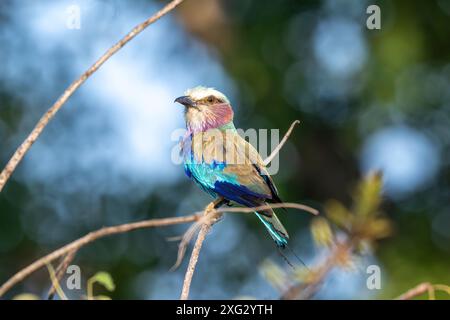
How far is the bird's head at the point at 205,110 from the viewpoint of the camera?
16.0ft

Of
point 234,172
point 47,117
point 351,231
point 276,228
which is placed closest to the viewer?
point 351,231

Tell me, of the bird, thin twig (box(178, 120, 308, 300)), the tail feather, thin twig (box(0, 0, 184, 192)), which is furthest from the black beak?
thin twig (box(0, 0, 184, 192))

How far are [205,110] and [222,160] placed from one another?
52 centimetres

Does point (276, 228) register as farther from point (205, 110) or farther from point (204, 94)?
point (204, 94)

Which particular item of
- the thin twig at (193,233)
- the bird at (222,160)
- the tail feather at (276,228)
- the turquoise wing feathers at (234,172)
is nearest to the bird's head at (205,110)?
the bird at (222,160)

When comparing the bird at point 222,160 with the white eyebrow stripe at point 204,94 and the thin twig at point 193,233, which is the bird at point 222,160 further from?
the thin twig at point 193,233

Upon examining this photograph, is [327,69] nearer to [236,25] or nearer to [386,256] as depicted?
[236,25]

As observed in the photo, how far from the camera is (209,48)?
1130 cm

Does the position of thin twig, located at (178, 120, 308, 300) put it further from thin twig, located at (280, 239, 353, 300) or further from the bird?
the bird

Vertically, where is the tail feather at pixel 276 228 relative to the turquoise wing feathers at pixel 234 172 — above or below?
below

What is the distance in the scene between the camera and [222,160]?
4488mm

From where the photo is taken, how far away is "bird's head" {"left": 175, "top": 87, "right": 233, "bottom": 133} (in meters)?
4.89

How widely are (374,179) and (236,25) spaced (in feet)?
32.4

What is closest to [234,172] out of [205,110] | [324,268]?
[205,110]
